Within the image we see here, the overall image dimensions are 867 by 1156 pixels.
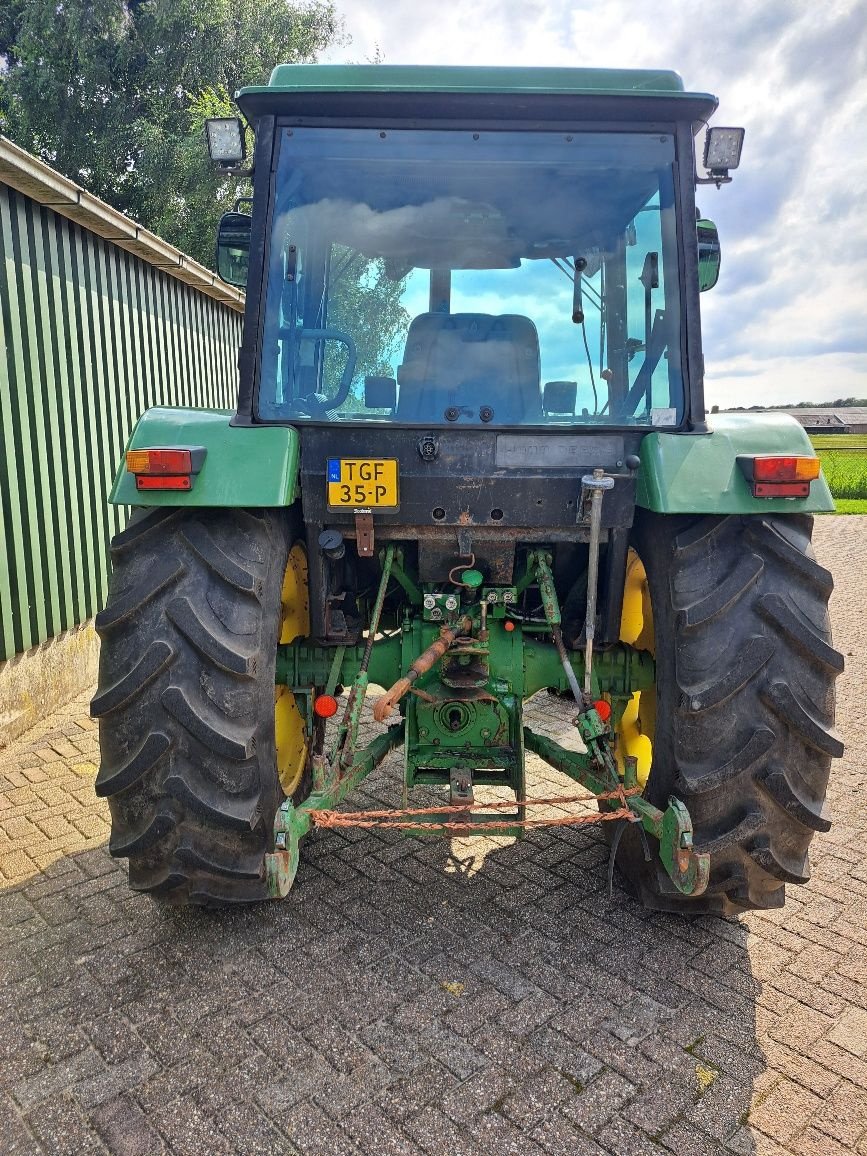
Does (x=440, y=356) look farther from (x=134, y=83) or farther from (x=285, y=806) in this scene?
(x=134, y=83)

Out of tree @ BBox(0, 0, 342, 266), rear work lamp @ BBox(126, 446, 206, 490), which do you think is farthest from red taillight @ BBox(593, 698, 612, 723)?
tree @ BBox(0, 0, 342, 266)

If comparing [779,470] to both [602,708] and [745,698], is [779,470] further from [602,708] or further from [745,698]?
[602,708]

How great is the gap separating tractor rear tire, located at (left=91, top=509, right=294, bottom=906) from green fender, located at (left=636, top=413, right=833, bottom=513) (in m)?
1.22

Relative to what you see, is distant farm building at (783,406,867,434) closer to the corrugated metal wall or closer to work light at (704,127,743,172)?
the corrugated metal wall

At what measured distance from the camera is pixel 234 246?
10.2ft

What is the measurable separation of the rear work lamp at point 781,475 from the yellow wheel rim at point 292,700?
155 centimetres

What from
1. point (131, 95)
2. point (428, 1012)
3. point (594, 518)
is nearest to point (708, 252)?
point (594, 518)

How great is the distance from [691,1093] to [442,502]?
5.77ft

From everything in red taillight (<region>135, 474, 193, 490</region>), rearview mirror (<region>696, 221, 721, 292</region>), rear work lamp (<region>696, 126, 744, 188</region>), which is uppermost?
rear work lamp (<region>696, 126, 744, 188</region>)

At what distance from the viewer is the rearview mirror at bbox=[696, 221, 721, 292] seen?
3.13 meters

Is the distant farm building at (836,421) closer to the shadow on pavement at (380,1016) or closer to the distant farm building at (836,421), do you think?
the distant farm building at (836,421)

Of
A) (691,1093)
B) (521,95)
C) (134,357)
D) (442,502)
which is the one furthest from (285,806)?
(134,357)

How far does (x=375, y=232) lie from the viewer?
2.80 m

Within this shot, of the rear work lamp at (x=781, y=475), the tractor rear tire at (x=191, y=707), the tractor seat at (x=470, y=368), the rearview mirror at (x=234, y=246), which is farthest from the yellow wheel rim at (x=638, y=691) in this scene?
the rearview mirror at (x=234, y=246)
